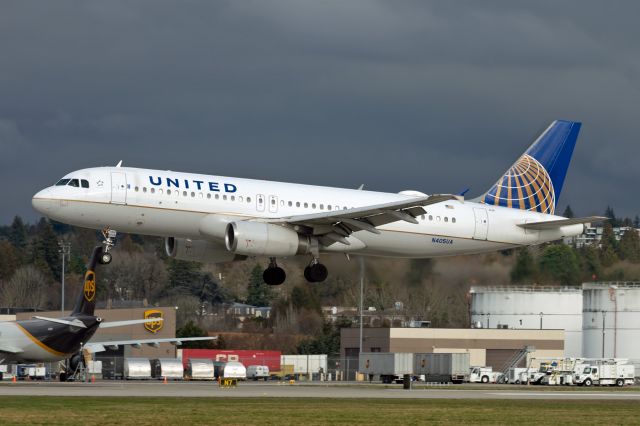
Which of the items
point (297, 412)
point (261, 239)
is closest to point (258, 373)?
point (261, 239)

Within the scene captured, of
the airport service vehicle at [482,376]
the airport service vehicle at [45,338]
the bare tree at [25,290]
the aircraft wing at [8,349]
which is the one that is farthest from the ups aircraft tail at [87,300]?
the bare tree at [25,290]

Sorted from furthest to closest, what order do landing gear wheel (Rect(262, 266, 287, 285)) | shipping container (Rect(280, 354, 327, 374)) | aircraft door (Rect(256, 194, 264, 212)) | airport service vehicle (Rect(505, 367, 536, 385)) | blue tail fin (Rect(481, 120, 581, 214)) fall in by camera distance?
1. shipping container (Rect(280, 354, 327, 374))
2. airport service vehicle (Rect(505, 367, 536, 385))
3. blue tail fin (Rect(481, 120, 581, 214))
4. landing gear wheel (Rect(262, 266, 287, 285))
5. aircraft door (Rect(256, 194, 264, 212))

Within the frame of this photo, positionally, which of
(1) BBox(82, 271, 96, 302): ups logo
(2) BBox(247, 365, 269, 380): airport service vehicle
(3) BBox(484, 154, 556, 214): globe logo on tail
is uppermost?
(3) BBox(484, 154, 556, 214): globe logo on tail

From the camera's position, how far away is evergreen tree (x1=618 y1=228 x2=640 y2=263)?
95.2m

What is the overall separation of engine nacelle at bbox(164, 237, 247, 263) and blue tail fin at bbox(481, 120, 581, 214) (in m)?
15.1

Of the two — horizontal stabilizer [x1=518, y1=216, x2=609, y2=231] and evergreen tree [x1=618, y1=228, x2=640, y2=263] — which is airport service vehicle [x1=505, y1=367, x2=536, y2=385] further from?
horizontal stabilizer [x1=518, y1=216, x2=609, y2=231]

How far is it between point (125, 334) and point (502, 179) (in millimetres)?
53903

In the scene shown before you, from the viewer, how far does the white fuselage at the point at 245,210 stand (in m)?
57.2

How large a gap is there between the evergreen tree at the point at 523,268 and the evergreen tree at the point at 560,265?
2026 mm

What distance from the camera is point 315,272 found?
6191 centimetres

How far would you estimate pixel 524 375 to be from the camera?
101625 millimetres

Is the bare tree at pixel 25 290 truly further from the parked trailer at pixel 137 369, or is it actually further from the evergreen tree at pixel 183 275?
the parked trailer at pixel 137 369

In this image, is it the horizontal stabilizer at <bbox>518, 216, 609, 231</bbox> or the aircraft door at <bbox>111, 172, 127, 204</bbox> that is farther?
the horizontal stabilizer at <bbox>518, 216, 609, 231</bbox>

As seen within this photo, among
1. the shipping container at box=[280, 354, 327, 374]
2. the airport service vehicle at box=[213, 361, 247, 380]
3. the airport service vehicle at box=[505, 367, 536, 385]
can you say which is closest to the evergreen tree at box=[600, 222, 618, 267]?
the airport service vehicle at box=[505, 367, 536, 385]
